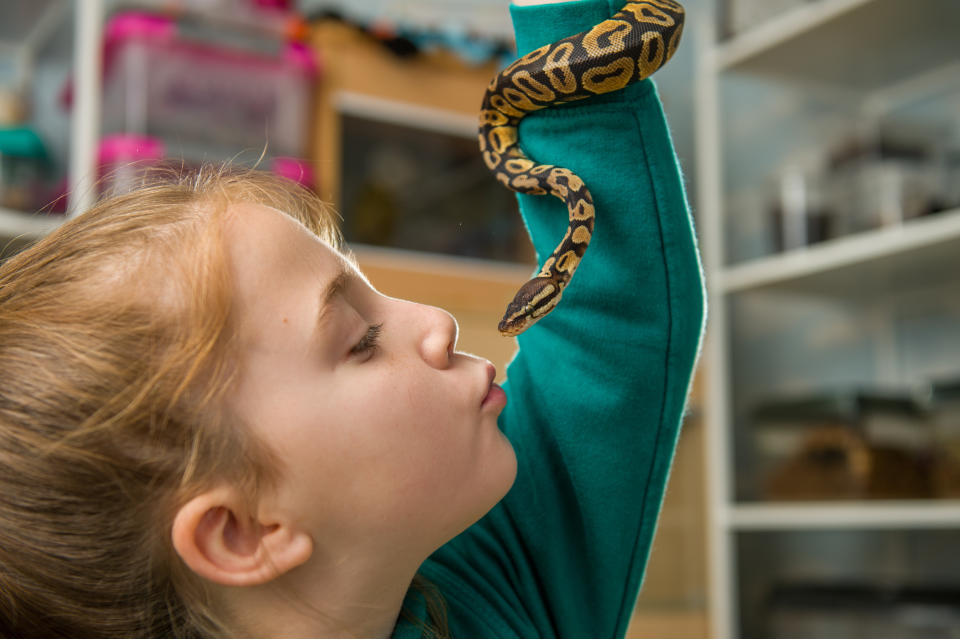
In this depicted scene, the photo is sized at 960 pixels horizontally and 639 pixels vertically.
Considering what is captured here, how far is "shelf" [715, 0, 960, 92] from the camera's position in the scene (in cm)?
209

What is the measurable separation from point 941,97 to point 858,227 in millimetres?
486

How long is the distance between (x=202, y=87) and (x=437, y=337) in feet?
5.65

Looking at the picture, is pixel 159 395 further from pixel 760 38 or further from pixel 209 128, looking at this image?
pixel 760 38

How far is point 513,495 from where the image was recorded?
0.79 metres

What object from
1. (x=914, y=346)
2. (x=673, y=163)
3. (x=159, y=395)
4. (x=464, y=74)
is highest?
(x=464, y=74)

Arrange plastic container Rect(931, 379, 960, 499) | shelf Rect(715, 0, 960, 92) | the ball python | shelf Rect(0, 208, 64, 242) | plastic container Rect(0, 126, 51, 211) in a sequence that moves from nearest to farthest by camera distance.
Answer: the ball python
shelf Rect(0, 208, 64, 242)
plastic container Rect(0, 126, 51, 211)
plastic container Rect(931, 379, 960, 499)
shelf Rect(715, 0, 960, 92)

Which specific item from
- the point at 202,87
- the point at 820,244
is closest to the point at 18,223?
the point at 202,87

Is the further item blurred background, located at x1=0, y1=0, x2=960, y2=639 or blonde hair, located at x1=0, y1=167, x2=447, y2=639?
blurred background, located at x1=0, y1=0, x2=960, y2=639

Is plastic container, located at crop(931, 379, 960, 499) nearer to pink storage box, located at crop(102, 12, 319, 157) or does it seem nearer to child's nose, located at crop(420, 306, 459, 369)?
pink storage box, located at crop(102, 12, 319, 157)

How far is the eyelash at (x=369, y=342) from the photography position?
2.04 ft

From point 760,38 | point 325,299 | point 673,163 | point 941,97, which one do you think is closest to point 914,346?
point 941,97

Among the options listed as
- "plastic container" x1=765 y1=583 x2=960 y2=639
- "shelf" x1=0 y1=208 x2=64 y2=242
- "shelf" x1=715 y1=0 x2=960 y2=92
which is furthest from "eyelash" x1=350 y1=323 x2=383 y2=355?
"shelf" x1=715 y1=0 x2=960 y2=92

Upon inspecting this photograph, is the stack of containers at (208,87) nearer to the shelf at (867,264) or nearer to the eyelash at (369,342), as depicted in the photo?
the shelf at (867,264)

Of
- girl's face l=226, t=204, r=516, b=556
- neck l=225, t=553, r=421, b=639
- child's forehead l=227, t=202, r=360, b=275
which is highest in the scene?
child's forehead l=227, t=202, r=360, b=275
